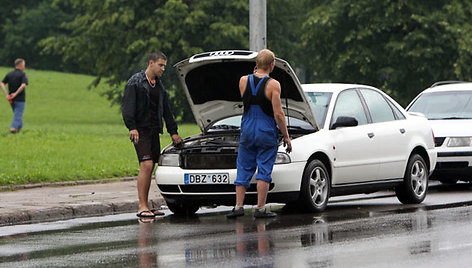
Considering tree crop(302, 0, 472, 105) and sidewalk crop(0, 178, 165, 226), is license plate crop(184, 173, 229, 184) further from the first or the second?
tree crop(302, 0, 472, 105)

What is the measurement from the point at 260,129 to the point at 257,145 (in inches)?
6.9

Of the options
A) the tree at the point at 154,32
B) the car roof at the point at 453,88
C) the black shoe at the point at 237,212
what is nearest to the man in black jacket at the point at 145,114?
the black shoe at the point at 237,212

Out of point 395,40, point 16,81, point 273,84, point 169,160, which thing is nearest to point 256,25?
point 169,160

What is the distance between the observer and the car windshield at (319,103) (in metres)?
12.6

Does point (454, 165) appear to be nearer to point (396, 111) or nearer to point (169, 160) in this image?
point (396, 111)

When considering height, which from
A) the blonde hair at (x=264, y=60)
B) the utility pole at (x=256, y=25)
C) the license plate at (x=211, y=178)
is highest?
the utility pole at (x=256, y=25)

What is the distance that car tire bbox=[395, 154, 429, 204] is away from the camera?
44.4 feet

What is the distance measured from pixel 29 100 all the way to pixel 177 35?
19061 millimetres

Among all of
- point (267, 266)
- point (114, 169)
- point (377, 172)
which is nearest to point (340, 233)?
point (267, 266)

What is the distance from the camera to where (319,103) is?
1296 centimetres

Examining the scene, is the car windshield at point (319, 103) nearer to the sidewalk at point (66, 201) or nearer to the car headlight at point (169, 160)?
the car headlight at point (169, 160)

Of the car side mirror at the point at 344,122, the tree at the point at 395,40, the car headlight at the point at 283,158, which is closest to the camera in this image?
the car headlight at the point at 283,158

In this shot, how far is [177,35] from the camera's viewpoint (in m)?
48.4

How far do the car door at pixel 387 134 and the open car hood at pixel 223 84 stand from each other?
1223 mm
